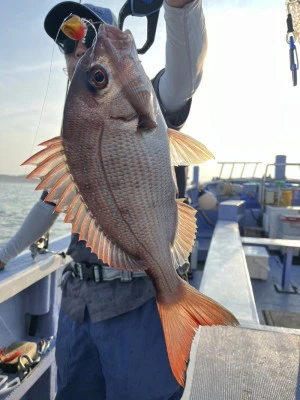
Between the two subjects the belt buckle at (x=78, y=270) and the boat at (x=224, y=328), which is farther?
the belt buckle at (x=78, y=270)

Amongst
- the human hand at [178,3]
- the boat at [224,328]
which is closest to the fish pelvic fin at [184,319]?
the boat at [224,328]

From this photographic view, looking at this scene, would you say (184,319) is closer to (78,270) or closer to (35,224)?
(78,270)

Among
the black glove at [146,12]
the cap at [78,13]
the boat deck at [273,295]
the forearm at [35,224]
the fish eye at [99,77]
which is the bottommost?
the boat deck at [273,295]

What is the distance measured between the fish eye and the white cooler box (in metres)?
5.01

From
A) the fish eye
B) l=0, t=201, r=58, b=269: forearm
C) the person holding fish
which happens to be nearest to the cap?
the person holding fish

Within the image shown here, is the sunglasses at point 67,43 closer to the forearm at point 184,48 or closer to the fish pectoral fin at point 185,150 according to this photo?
the forearm at point 184,48

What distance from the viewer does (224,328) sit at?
1.98 meters

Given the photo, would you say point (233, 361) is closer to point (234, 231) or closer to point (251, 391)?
point (251, 391)

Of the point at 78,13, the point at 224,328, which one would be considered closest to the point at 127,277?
the point at 224,328

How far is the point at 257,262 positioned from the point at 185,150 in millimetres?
4955

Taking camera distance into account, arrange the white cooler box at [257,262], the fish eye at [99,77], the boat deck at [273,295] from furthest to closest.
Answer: the white cooler box at [257,262]
the boat deck at [273,295]
the fish eye at [99,77]

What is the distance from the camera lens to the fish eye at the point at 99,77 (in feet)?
3.84

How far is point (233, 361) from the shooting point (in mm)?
1659

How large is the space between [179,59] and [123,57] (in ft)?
0.97
